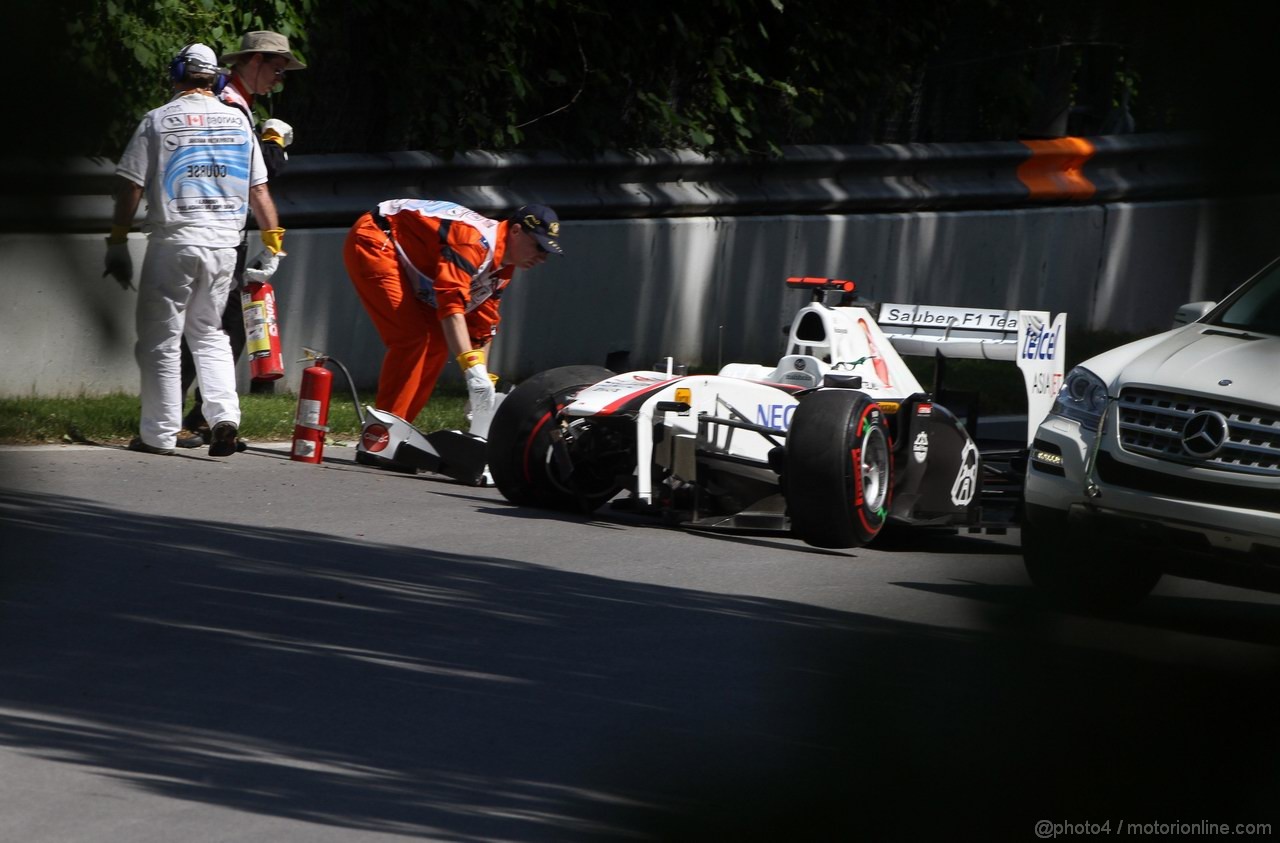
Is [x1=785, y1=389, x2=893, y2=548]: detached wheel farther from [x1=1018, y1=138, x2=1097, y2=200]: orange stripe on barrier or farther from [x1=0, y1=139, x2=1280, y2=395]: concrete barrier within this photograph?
[x1=1018, y1=138, x2=1097, y2=200]: orange stripe on barrier

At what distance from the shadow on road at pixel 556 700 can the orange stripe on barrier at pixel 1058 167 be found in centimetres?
43

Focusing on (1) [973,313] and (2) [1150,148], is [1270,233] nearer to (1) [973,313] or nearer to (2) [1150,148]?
(2) [1150,148]

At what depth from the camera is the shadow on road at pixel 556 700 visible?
1364mm

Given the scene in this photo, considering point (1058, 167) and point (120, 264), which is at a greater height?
point (1058, 167)

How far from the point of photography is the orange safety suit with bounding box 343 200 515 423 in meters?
9.64

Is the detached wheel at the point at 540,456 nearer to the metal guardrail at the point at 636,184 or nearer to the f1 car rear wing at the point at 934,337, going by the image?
the f1 car rear wing at the point at 934,337

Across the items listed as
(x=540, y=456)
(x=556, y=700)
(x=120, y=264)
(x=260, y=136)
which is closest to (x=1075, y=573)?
(x=120, y=264)

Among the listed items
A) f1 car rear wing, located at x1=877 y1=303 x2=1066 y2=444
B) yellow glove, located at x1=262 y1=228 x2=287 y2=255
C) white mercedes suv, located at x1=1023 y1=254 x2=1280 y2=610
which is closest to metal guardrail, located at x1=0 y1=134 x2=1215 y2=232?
f1 car rear wing, located at x1=877 y1=303 x2=1066 y2=444

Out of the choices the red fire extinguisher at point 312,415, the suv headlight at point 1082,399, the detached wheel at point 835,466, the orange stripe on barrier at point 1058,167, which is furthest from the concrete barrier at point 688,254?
the orange stripe on barrier at point 1058,167

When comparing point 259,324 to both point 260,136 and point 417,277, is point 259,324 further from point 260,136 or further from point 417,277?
point 260,136

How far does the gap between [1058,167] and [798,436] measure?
5664 millimetres

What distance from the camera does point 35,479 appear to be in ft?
5.37

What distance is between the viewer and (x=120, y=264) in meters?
1.44

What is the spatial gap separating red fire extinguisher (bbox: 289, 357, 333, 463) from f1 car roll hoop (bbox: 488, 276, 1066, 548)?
3.75 feet
